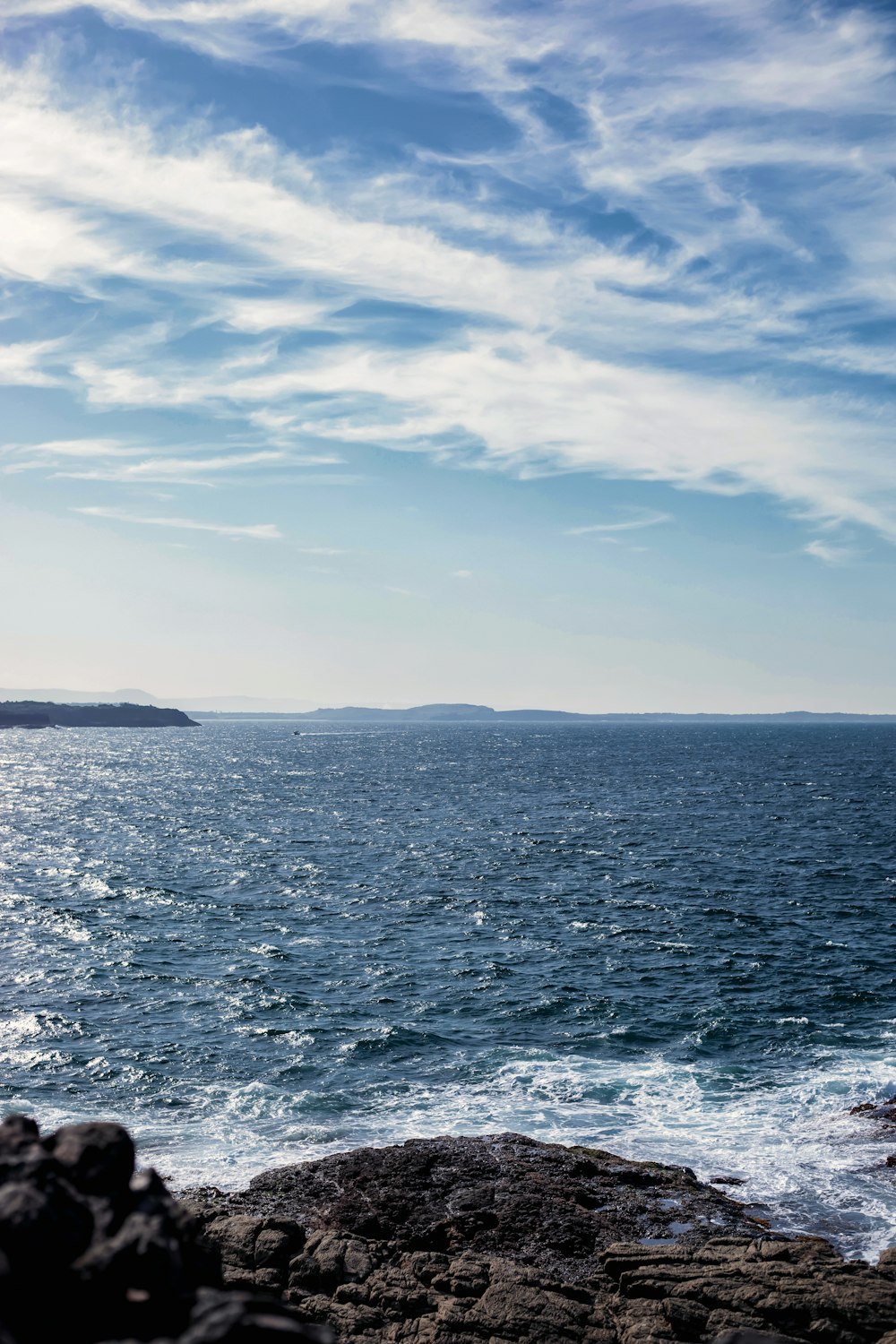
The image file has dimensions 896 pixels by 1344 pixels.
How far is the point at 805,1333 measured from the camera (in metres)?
19.1

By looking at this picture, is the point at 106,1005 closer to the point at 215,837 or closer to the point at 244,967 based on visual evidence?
the point at 244,967

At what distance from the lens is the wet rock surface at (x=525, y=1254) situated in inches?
767

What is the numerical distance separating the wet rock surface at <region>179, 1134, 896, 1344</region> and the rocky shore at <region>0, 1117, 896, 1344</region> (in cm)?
5

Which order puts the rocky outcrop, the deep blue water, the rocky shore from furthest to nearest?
the deep blue water < the rocky shore < the rocky outcrop

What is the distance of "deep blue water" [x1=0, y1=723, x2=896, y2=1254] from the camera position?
31.6m

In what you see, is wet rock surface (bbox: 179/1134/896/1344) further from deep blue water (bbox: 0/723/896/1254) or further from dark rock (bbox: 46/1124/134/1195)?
dark rock (bbox: 46/1124/134/1195)

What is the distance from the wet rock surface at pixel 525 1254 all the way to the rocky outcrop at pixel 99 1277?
1205 centimetres

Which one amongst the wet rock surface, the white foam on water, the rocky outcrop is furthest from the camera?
the white foam on water

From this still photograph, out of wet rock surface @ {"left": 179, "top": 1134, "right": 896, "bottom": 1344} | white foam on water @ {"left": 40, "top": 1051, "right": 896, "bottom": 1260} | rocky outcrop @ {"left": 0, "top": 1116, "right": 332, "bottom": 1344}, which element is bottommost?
white foam on water @ {"left": 40, "top": 1051, "right": 896, "bottom": 1260}

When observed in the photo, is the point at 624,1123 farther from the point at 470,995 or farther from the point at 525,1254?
the point at 470,995

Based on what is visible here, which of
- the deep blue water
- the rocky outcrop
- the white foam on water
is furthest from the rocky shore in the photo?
the deep blue water

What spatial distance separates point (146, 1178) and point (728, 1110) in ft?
90.8

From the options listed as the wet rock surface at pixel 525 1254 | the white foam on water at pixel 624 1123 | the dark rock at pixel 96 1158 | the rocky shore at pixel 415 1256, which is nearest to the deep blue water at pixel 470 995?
the white foam on water at pixel 624 1123

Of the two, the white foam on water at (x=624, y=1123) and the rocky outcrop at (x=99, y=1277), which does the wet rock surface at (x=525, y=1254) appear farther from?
the rocky outcrop at (x=99, y=1277)
